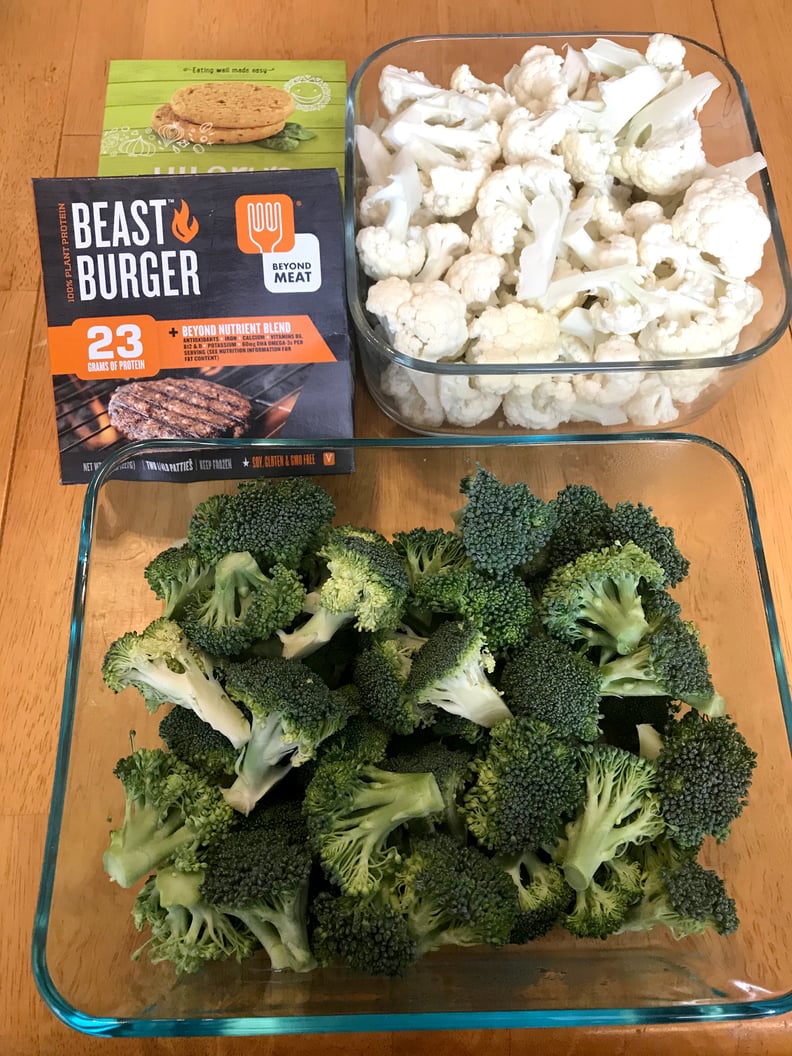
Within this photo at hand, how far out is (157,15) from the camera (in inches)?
49.1

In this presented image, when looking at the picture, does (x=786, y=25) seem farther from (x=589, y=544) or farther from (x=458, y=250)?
(x=589, y=544)

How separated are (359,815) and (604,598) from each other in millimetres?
277

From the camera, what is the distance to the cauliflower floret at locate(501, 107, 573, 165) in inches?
36.4

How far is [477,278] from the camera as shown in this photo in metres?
0.89

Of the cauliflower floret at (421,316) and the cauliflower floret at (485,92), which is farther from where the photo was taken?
the cauliflower floret at (485,92)

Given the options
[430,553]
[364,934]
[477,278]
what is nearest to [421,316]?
[477,278]

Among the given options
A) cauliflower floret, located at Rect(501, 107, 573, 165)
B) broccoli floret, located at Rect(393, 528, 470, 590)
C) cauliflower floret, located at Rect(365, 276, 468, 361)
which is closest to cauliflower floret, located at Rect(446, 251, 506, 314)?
cauliflower floret, located at Rect(365, 276, 468, 361)

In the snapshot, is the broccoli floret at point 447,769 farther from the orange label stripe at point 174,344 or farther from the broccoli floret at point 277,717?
the orange label stripe at point 174,344

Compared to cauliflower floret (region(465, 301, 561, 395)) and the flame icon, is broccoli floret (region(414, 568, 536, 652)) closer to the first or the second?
cauliflower floret (region(465, 301, 561, 395))

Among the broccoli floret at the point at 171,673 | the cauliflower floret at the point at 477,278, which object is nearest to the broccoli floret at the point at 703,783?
the broccoli floret at the point at 171,673

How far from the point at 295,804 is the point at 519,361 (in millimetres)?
479

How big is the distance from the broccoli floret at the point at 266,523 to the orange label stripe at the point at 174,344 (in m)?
0.21

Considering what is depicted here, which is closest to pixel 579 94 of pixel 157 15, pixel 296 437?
pixel 296 437

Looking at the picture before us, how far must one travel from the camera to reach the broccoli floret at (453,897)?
63cm
